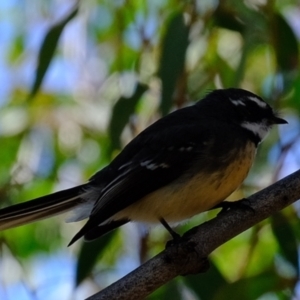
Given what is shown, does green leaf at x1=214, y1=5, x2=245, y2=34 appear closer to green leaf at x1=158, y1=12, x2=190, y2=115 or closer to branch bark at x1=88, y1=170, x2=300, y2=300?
green leaf at x1=158, y1=12, x2=190, y2=115

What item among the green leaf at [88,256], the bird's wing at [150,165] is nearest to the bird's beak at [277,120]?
the bird's wing at [150,165]

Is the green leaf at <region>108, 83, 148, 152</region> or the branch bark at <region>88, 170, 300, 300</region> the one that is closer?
the branch bark at <region>88, 170, 300, 300</region>

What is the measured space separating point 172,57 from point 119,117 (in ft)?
1.06

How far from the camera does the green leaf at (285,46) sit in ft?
9.59

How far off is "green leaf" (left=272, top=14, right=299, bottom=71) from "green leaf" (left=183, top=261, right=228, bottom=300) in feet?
2.73

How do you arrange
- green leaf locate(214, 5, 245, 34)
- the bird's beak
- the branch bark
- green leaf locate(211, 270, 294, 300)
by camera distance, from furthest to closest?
green leaf locate(214, 5, 245, 34)
the bird's beak
green leaf locate(211, 270, 294, 300)
the branch bark

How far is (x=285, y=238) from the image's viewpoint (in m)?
2.57

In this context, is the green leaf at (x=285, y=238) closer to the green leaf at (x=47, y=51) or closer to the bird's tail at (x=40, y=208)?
the bird's tail at (x=40, y=208)

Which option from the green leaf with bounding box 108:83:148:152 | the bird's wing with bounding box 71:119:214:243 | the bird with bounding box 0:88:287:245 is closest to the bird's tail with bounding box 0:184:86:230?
the bird with bounding box 0:88:287:245

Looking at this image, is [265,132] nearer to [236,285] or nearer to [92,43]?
[236,285]

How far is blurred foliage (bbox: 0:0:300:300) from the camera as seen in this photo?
2.75 m

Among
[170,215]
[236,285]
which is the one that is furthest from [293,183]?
[170,215]

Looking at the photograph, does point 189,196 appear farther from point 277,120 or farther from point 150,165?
point 277,120

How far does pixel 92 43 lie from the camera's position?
381 centimetres
